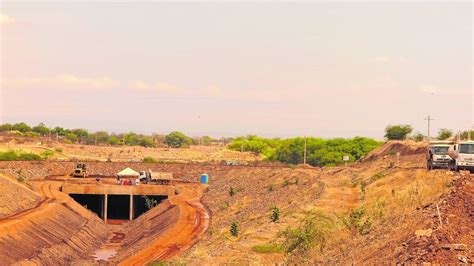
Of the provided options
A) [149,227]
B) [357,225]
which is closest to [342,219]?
[357,225]

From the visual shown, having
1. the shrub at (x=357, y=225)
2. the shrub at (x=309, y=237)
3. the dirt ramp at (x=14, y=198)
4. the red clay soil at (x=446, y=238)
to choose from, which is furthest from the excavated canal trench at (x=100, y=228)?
the red clay soil at (x=446, y=238)

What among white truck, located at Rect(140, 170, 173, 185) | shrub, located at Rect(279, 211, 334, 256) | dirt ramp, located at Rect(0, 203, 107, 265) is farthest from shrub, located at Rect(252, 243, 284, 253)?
white truck, located at Rect(140, 170, 173, 185)

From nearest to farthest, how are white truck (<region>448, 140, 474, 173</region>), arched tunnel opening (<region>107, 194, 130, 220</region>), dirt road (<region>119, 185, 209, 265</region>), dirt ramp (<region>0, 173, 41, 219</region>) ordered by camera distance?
1. white truck (<region>448, 140, 474, 173</region>)
2. dirt road (<region>119, 185, 209, 265</region>)
3. dirt ramp (<region>0, 173, 41, 219</region>)
4. arched tunnel opening (<region>107, 194, 130, 220</region>)

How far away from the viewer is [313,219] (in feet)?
104

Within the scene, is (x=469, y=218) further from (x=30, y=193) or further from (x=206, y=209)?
(x=30, y=193)

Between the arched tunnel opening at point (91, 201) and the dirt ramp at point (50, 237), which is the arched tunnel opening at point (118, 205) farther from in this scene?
the dirt ramp at point (50, 237)

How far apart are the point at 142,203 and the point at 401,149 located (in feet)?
127

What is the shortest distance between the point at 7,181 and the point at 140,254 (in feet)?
92.9

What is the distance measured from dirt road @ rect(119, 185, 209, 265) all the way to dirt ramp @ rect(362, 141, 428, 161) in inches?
1272

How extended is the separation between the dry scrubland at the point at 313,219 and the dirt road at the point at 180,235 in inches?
48.8

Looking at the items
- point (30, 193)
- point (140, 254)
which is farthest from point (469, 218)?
point (30, 193)

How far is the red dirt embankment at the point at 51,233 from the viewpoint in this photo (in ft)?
135

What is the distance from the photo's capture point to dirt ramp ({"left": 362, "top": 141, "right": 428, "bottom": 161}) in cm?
8706

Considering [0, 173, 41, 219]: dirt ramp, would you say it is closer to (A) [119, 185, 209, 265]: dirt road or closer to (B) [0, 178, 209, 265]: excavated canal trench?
(B) [0, 178, 209, 265]: excavated canal trench
